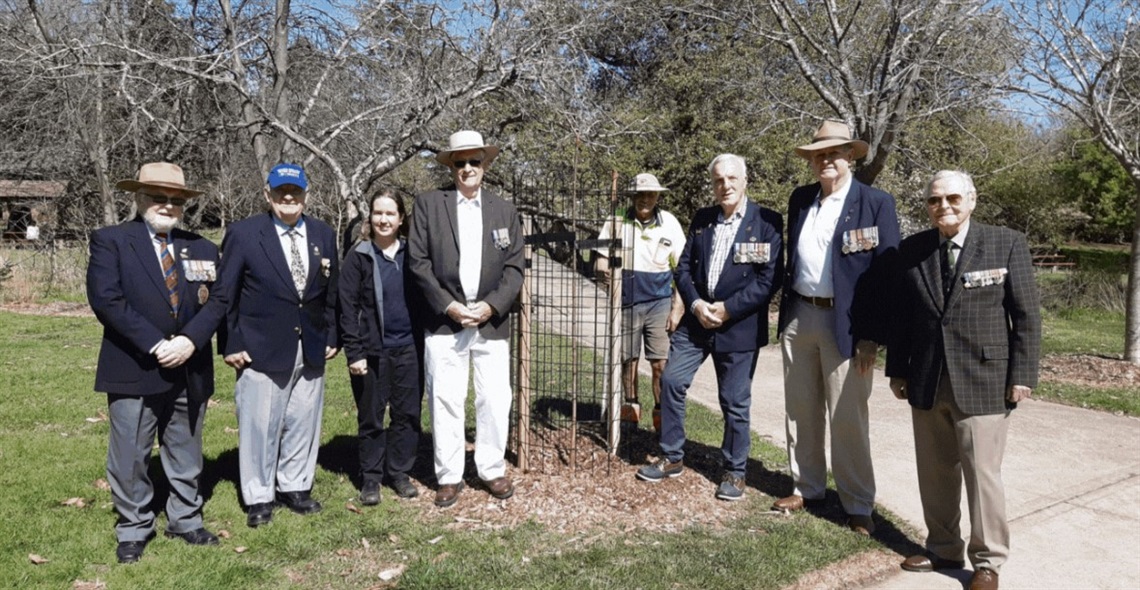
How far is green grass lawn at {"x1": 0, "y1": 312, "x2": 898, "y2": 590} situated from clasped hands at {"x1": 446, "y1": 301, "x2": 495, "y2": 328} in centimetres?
111

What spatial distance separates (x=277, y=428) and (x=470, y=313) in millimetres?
1250

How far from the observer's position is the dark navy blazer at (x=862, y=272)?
438 cm

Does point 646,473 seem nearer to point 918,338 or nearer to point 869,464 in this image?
point 869,464

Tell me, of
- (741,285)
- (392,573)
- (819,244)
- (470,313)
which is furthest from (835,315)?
(392,573)

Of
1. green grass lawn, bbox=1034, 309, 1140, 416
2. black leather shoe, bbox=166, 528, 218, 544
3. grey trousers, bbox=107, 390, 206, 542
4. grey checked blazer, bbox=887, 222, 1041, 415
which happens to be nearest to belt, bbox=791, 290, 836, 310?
grey checked blazer, bbox=887, 222, 1041, 415

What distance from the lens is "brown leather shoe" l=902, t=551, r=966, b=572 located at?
411 centimetres

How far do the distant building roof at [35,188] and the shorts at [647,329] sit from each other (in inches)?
495

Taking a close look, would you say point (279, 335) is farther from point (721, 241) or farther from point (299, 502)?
point (721, 241)

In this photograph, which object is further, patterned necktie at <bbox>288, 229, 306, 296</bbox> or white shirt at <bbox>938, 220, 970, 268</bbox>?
patterned necktie at <bbox>288, 229, 306, 296</bbox>

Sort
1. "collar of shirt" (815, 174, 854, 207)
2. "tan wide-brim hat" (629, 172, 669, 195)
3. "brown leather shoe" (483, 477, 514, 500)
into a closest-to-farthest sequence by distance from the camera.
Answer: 1. "collar of shirt" (815, 174, 854, 207)
2. "brown leather shoe" (483, 477, 514, 500)
3. "tan wide-brim hat" (629, 172, 669, 195)

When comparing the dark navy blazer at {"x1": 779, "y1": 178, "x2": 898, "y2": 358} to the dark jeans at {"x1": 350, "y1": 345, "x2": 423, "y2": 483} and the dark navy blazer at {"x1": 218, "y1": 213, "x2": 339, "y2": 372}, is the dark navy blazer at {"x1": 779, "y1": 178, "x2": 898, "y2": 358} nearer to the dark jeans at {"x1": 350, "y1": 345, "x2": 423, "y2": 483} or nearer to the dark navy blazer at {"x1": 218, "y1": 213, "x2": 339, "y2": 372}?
the dark jeans at {"x1": 350, "y1": 345, "x2": 423, "y2": 483}

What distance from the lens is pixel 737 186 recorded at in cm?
491

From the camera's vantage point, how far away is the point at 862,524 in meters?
4.56

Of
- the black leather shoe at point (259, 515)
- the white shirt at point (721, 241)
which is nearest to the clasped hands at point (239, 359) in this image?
the black leather shoe at point (259, 515)
